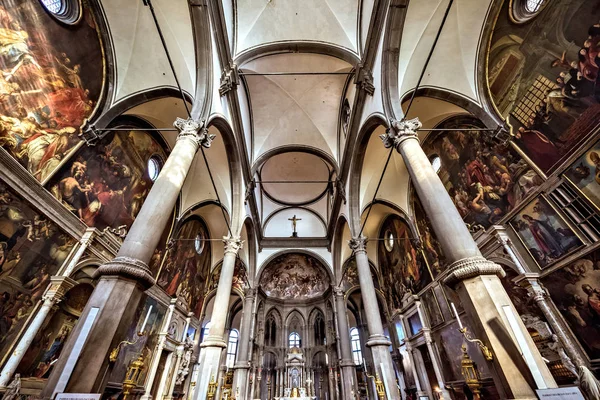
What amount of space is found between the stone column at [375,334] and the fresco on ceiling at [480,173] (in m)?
3.82

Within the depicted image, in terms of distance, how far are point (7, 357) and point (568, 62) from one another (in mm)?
13518

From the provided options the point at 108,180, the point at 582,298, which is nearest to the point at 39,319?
the point at 108,180

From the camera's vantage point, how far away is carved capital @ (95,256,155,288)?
141 inches

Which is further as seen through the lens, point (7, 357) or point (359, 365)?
point (359, 365)

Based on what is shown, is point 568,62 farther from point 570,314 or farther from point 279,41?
point 279,41

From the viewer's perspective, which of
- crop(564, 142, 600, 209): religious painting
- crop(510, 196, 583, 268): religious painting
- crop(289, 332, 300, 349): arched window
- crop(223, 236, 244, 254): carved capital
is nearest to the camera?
crop(564, 142, 600, 209): religious painting

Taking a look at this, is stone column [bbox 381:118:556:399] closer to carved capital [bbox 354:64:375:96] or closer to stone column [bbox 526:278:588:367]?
stone column [bbox 526:278:588:367]

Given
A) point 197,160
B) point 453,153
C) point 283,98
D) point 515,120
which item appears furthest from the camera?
point 283,98

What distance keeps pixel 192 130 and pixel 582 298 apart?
30.2 feet

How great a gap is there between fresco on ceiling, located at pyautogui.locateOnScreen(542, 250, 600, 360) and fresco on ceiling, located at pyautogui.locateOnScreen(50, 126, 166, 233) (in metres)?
11.9

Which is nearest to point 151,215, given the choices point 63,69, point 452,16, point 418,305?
point 63,69

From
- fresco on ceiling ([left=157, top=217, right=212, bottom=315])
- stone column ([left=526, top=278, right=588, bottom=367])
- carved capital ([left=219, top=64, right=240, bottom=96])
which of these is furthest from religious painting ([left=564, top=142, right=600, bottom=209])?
fresco on ceiling ([left=157, top=217, right=212, bottom=315])

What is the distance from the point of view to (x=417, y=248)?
11250mm

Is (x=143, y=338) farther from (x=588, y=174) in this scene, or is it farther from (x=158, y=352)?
(x=588, y=174)
